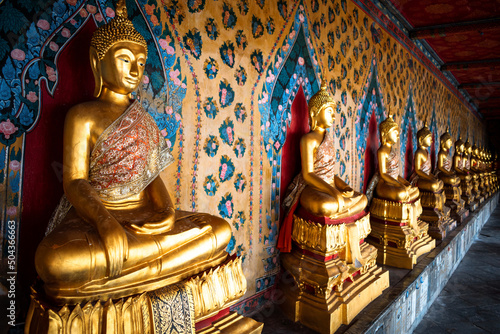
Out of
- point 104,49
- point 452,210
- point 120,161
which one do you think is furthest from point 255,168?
point 452,210

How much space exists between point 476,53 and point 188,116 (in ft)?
23.9

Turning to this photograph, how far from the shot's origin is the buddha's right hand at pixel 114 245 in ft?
3.70

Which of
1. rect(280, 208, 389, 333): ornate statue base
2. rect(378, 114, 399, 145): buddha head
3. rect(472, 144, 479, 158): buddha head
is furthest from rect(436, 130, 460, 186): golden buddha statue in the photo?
rect(472, 144, 479, 158): buddha head

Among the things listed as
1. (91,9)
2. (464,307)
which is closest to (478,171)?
(464,307)

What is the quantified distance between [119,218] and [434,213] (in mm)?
4953

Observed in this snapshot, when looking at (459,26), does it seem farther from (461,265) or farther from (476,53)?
(461,265)

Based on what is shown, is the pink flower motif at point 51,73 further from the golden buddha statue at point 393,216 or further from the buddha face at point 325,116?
the golden buddha statue at point 393,216

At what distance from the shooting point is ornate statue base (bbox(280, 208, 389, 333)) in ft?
7.80

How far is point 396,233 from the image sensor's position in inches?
151

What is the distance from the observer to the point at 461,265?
5258mm

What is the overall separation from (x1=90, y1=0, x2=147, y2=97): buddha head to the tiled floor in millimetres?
3498

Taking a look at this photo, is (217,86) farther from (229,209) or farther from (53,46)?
(53,46)

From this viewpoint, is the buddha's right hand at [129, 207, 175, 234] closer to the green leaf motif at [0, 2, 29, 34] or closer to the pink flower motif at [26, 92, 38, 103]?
the pink flower motif at [26, 92, 38, 103]

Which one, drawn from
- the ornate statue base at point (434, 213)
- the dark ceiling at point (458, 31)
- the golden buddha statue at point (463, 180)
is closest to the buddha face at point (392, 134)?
the ornate statue base at point (434, 213)
